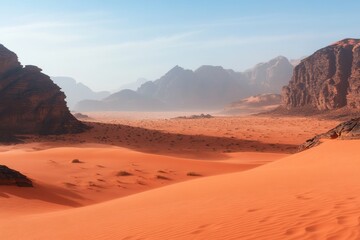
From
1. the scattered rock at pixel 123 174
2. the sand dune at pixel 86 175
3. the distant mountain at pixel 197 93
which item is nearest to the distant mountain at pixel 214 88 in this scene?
the distant mountain at pixel 197 93

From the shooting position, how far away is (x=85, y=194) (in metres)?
12.8

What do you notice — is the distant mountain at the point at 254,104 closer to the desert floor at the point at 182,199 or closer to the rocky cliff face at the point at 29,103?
the rocky cliff face at the point at 29,103

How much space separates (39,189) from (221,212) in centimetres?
840

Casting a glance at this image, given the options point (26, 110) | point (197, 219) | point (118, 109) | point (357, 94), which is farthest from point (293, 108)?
point (118, 109)

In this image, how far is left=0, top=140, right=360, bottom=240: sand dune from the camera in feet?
16.0

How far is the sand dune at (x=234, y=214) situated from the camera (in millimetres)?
4887

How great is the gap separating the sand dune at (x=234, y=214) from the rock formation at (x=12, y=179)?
4.01 meters

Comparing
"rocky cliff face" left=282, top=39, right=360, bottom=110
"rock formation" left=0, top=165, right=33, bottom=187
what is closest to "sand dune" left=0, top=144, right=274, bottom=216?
"rock formation" left=0, top=165, right=33, bottom=187

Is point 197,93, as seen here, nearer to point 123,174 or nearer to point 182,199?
point 123,174

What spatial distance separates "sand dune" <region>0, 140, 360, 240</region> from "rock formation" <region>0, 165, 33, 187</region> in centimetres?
401

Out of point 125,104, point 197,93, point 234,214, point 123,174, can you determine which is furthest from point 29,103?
point 197,93

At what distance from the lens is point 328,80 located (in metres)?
70.9

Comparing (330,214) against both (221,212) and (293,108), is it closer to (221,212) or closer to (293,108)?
(221,212)

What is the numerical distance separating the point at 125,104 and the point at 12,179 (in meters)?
164
